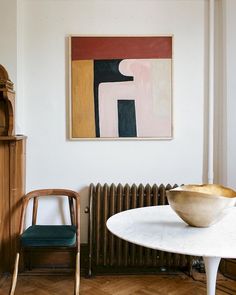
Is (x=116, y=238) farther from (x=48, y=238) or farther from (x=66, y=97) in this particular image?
(x=66, y=97)

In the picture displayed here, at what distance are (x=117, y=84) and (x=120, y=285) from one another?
1.69 meters

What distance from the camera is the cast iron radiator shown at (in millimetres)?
2834

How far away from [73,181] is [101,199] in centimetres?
31

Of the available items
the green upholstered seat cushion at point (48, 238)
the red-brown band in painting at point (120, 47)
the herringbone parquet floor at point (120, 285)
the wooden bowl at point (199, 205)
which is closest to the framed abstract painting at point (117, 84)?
the red-brown band in painting at point (120, 47)

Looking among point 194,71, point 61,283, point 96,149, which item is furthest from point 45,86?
point 61,283

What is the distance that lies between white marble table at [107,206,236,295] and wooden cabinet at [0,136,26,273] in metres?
1.44

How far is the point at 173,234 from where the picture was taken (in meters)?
1.34

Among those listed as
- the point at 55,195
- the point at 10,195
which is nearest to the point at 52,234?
the point at 55,195

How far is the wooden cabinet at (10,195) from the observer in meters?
2.82

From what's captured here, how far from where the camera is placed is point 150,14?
2957mm

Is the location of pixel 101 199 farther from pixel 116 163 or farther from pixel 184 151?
pixel 184 151

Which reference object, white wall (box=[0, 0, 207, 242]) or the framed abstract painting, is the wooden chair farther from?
the framed abstract painting

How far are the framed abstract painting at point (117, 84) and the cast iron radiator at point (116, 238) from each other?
0.48 m

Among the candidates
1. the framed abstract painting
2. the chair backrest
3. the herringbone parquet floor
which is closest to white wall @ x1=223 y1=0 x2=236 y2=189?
the framed abstract painting
